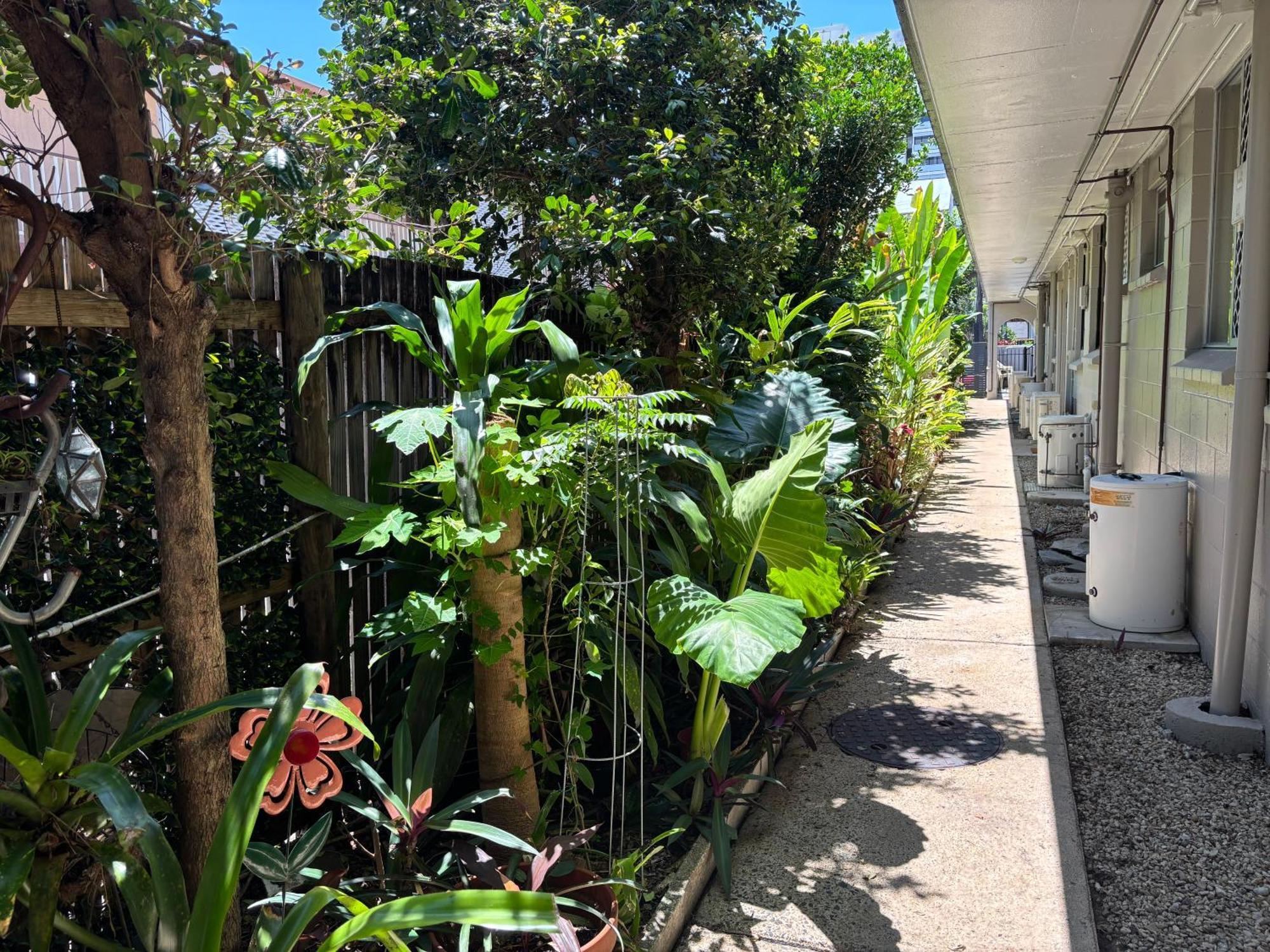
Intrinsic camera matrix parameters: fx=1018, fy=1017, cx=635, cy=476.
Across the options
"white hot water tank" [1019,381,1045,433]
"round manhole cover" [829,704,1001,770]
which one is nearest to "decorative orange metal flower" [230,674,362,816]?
"round manhole cover" [829,704,1001,770]

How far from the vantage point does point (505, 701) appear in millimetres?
2818

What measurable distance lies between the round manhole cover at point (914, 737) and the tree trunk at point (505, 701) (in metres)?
1.81

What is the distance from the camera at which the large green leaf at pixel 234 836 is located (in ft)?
5.78

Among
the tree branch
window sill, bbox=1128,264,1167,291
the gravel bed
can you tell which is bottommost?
the gravel bed

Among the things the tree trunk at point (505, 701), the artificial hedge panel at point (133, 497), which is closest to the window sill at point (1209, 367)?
the tree trunk at point (505, 701)

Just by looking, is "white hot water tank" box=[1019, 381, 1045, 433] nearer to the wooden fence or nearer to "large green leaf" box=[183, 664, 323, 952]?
the wooden fence

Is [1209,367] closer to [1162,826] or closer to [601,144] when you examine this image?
[1162,826]

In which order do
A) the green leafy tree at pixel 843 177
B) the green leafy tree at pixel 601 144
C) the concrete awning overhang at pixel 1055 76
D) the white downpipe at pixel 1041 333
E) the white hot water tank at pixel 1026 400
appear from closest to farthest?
the concrete awning overhang at pixel 1055 76 < the green leafy tree at pixel 601 144 < the green leafy tree at pixel 843 177 < the white hot water tank at pixel 1026 400 < the white downpipe at pixel 1041 333

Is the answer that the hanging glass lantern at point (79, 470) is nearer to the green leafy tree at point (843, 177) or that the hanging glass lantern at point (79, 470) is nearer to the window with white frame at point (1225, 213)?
the window with white frame at point (1225, 213)

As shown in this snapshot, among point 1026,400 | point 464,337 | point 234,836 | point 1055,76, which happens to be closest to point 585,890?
point 234,836

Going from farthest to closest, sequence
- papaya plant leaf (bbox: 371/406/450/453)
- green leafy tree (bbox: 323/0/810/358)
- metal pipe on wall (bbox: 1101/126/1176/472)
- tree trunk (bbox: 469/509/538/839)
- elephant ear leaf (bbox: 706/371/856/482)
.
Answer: metal pipe on wall (bbox: 1101/126/1176/472) → green leafy tree (bbox: 323/0/810/358) → elephant ear leaf (bbox: 706/371/856/482) → tree trunk (bbox: 469/509/538/839) → papaya plant leaf (bbox: 371/406/450/453)

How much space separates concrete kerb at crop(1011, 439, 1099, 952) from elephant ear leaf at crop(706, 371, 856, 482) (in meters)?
1.43

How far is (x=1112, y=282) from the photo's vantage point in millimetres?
8977

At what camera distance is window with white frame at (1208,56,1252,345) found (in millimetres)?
5359
